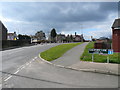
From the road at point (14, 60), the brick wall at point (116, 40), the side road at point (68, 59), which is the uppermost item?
the brick wall at point (116, 40)

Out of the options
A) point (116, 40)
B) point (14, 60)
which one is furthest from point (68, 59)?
point (116, 40)

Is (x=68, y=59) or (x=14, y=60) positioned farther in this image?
(x=14, y=60)

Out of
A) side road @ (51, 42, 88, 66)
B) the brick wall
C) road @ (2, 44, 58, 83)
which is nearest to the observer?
road @ (2, 44, 58, 83)

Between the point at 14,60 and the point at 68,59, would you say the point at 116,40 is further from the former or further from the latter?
the point at 14,60

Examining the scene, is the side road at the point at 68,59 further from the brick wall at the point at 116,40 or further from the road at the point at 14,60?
the brick wall at the point at 116,40

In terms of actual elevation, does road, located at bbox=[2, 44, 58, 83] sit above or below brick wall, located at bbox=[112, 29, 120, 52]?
below

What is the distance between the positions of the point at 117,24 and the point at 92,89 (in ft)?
55.2

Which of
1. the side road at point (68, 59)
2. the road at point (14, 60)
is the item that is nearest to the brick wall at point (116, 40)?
the side road at point (68, 59)

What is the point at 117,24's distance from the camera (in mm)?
19547

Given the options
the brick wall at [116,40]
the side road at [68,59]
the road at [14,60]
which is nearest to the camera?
the road at [14,60]

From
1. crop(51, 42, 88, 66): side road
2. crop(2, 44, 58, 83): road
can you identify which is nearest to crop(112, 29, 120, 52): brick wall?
crop(51, 42, 88, 66): side road

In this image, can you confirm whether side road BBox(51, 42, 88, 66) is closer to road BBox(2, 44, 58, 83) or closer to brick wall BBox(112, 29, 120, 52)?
road BBox(2, 44, 58, 83)

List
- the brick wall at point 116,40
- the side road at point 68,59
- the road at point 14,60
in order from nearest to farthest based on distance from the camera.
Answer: the road at point 14,60 → the side road at point 68,59 → the brick wall at point 116,40

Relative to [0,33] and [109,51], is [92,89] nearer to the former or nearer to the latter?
[109,51]
